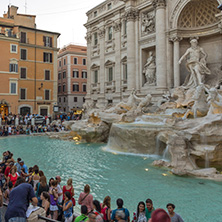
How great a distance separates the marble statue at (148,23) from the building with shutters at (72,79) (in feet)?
75.2

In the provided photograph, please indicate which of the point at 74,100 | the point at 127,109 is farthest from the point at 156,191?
the point at 74,100

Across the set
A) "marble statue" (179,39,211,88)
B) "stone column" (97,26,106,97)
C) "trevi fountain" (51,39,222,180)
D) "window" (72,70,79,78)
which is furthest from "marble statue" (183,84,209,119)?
"window" (72,70,79,78)

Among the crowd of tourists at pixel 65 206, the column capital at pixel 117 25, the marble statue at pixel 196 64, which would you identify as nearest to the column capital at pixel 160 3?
the marble statue at pixel 196 64

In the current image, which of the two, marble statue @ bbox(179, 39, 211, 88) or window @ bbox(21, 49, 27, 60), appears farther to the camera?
window @ bbox(21, 49, 27, 60)

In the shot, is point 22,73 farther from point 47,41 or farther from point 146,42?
point 146,42

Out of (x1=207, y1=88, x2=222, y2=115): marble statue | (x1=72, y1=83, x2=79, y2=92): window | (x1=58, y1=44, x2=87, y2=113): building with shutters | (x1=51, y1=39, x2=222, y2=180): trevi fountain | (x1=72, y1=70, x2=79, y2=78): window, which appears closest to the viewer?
(x1=51, y1=39, x2=222, y2=180): trevi fountain

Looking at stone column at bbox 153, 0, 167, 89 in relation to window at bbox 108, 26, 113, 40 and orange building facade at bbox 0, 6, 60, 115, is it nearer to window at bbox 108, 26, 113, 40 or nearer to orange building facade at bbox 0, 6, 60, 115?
window at bbox 108, 26, 113, 40

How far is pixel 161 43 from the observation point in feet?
60.5

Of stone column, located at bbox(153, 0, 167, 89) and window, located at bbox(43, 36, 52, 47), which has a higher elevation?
window, located at bbox(43, 36, 52, 47)

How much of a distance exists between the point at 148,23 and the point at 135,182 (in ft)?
53.2

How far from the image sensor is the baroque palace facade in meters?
17.7

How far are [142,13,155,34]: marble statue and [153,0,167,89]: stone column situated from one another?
128cm

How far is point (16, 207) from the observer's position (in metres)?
3.53

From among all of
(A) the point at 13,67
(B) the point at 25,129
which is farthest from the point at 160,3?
(A) the point at 13,67
